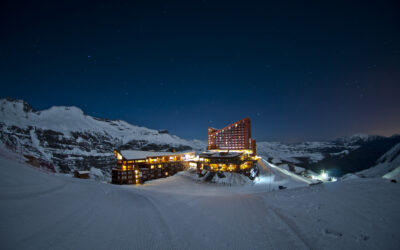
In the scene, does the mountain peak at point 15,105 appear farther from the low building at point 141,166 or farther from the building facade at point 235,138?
the building facade at point 235,138

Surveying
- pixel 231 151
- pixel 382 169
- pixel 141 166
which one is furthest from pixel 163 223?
pixel 382 169

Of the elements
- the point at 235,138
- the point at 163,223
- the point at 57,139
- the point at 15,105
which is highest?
the point at 15,105

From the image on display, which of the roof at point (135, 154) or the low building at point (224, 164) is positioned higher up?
the roof at point (135, 154)

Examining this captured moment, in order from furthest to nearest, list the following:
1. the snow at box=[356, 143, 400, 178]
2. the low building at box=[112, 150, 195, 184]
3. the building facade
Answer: the snow at box=[356, 143, 400, 178] < the building facade < the low building at box=[112, 150, 195, 184]

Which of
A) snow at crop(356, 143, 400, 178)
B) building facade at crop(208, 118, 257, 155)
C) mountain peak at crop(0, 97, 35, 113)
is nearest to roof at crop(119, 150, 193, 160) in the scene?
building facade at crop(208, 118, 257, 155)

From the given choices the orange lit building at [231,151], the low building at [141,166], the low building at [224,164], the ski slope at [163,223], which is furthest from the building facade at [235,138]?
the ski slope at [163,223]

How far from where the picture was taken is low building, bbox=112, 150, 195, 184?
3322 cm

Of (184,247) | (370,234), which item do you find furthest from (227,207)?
(370,234)

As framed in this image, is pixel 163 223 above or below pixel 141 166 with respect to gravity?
above

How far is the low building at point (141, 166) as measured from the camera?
1308 inches

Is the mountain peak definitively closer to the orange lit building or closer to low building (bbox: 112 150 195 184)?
low building (bbox: 112 150 195 184)

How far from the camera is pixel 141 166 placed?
3478 centimetres

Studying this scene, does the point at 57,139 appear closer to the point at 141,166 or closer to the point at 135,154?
the point at 135,154

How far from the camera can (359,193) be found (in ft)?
30.3
